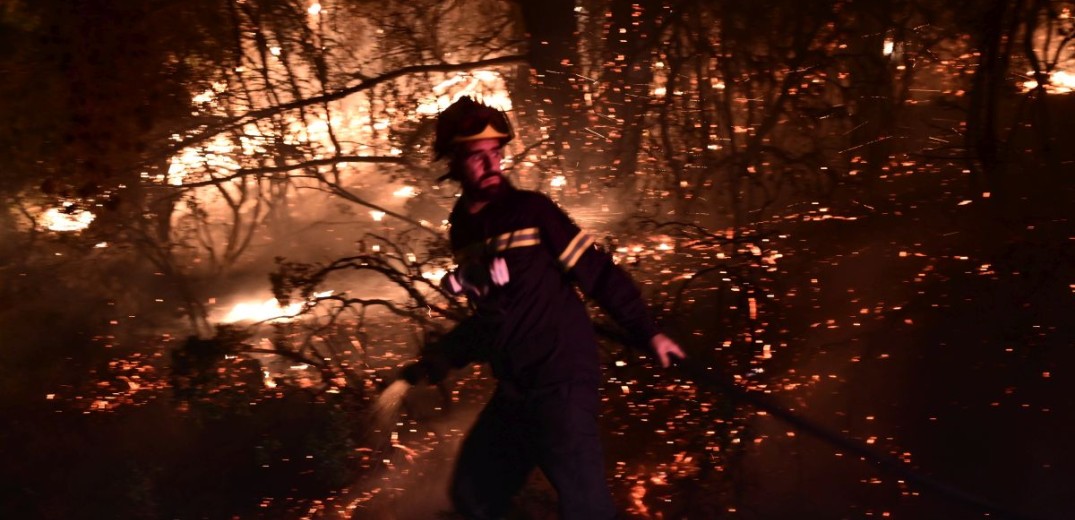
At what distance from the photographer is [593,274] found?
329 cm

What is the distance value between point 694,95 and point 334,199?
1676 millimetres

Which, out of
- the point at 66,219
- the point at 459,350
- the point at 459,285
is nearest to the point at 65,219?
the point at 66,219

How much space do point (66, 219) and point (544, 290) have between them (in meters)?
2.80

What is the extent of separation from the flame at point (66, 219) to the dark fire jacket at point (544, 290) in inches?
96.4

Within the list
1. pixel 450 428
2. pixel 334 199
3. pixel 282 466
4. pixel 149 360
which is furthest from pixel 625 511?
pixel 149 360

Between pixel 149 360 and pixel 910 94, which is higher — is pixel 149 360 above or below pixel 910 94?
below

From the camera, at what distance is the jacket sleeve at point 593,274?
10.7ft

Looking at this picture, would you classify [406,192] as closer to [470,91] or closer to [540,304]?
[470,91]

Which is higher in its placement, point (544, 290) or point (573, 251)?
point (573, 251)

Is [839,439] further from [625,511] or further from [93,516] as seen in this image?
[93,516]

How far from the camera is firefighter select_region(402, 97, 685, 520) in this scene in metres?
3.27

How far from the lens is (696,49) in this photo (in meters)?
4.53

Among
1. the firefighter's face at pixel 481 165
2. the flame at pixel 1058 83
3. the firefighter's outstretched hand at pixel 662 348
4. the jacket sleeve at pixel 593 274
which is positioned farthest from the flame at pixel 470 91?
the flame at pixel 1058 83

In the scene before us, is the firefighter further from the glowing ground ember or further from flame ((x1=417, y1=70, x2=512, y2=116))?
the glowing ground ember
